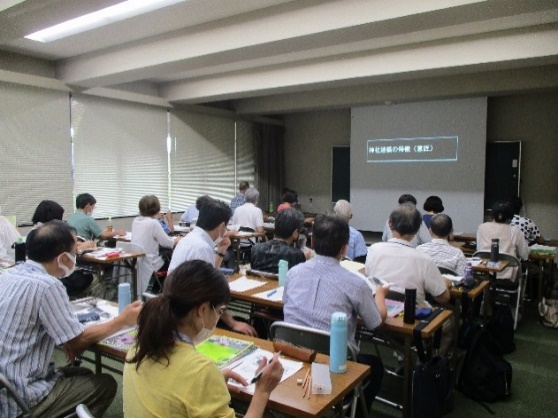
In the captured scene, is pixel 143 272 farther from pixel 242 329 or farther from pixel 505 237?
pixel 505 237

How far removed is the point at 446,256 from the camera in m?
3.37

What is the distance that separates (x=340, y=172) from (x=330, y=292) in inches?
275

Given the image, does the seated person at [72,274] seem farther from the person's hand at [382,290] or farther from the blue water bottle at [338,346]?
the blue water bottle at [338,346]

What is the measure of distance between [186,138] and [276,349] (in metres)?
6.50

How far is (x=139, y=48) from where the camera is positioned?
200 inches

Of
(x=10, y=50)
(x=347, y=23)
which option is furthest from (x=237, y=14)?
(x=10, y=50)

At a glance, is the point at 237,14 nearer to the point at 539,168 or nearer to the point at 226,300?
the point at 226,300

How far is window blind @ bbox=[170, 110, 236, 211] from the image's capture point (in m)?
7.68

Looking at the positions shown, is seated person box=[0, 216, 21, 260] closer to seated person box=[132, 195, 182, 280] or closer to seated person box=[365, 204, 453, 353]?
seated person box=[132, 195, 182, 280]

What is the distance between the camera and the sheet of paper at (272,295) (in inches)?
106

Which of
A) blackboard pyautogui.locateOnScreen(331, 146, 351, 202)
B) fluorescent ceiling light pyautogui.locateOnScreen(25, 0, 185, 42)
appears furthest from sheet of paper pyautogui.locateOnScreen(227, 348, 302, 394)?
blackboard pyautogui.locateOnScreen(331, 146, 351, 202)

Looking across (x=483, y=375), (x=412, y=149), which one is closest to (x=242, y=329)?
(x=483, y=375)

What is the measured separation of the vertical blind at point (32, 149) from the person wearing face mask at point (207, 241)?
392 cm

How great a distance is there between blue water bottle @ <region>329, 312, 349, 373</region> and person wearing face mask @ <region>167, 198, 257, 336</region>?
0.86 m
